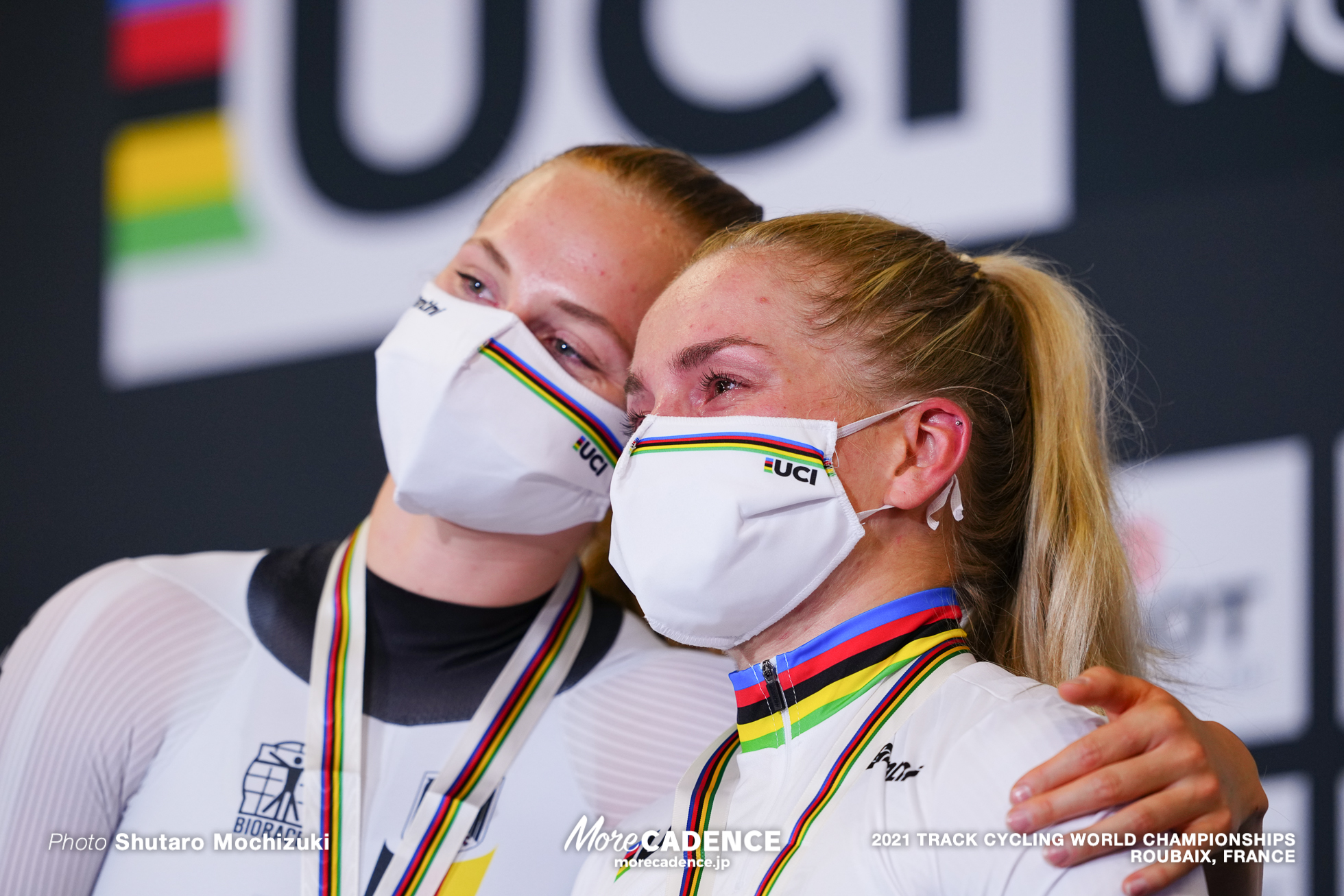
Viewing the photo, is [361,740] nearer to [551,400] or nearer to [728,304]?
[551,400]

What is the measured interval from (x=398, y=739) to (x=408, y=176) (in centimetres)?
186

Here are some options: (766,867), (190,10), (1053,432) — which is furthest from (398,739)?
(190,10)

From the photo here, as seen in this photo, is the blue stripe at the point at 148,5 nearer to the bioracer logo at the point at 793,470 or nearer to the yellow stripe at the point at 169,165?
the yellow stripe at the point at 169,165

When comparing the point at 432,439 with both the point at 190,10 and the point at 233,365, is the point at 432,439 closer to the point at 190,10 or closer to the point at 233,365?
the point at 233,365

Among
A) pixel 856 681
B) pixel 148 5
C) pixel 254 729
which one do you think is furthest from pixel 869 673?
pixel 148 5

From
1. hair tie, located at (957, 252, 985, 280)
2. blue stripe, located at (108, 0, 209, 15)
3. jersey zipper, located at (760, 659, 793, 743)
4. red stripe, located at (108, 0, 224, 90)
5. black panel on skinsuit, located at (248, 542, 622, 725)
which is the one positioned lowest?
black panel on skinsuit, located at (248, 542, 622, 725)

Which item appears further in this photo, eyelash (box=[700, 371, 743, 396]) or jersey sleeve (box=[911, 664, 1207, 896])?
eyelash (box=[700, 371, 743, 396])

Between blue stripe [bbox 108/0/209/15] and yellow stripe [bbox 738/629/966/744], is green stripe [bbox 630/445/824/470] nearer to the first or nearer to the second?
yellow stripe [bbox 738/629/966/744]

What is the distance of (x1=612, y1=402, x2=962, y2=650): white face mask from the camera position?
1308 mm

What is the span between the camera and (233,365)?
3199 mm

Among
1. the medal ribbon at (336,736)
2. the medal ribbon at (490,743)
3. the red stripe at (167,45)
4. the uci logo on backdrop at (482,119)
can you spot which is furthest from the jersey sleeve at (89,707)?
the red stripe at (167,45)

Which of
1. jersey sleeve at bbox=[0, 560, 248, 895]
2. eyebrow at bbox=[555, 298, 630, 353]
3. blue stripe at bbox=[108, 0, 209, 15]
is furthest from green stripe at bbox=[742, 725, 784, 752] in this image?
blue stripe at bbox=[108, 0, 209, 15]

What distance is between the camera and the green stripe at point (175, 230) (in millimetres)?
3250

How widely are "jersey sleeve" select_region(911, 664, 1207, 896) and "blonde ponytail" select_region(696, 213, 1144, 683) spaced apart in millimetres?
306
